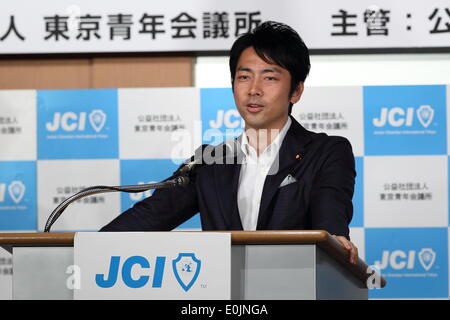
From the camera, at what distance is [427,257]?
3.50m

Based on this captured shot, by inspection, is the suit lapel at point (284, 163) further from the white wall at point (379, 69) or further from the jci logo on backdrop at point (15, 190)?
the jci logo on backdrop at point (15, 190)

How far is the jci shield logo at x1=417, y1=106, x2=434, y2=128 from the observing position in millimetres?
3545

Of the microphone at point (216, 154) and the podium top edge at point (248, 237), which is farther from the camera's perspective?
the microphone at point (216, 154)

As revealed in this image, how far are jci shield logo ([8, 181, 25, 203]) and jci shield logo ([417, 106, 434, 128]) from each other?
2.12 meters

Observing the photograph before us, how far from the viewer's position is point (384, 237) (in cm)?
353

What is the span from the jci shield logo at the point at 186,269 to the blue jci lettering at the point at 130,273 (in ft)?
0.09

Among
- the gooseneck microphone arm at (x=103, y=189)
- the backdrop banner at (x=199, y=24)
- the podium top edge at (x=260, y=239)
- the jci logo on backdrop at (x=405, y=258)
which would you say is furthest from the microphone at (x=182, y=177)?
the jci logo on backdrop at (x=405, y=258)

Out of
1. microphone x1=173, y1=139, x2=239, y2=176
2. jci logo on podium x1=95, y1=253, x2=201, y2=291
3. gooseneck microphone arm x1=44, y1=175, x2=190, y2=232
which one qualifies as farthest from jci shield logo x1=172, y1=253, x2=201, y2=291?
microphone x1=173, y1=139, x2=239, y2=176

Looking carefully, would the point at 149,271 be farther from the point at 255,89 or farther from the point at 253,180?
the point at 255,89

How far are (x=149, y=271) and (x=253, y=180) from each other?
89 centimetres

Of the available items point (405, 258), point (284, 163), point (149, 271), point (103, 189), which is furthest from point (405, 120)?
point (149, 271)

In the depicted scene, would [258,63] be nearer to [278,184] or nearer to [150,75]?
[278,184]

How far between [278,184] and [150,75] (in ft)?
5.95

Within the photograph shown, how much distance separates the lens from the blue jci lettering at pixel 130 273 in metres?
1.36
